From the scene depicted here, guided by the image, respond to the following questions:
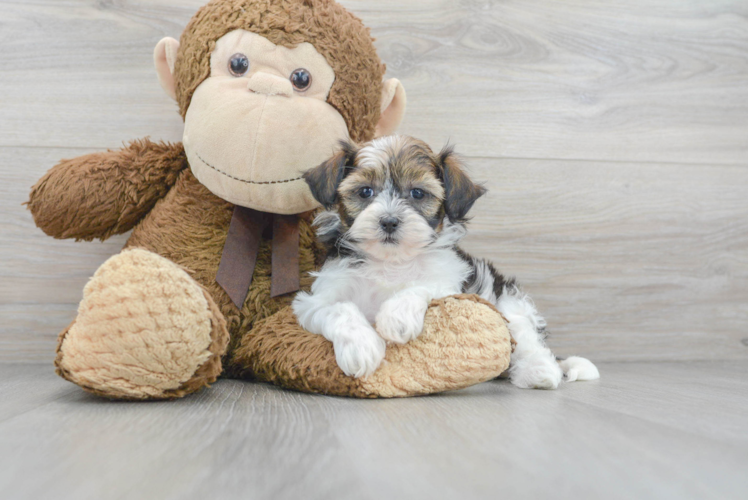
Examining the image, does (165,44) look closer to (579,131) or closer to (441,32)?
(441,32)

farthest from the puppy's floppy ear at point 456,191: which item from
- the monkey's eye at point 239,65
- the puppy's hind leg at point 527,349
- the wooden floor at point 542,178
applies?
the monkey's eye at point 239,65

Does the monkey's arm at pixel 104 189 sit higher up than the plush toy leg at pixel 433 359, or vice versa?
the monkey's arm at pixel 104 189

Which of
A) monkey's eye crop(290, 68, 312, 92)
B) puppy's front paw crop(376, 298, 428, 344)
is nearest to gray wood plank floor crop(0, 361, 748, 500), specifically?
puppy's front paw crop(376, 298, 428, 344)

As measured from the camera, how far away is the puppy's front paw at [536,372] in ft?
5.64

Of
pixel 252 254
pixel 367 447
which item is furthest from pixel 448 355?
pixel 252 254

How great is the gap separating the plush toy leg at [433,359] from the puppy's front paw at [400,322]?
29mm

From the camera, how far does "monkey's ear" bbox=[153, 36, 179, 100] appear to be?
181 cm

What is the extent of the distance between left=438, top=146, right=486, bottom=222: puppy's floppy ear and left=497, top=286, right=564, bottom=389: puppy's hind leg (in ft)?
1.36

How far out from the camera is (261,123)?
1.56 metres

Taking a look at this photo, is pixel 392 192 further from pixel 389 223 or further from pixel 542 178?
pixel 542 178

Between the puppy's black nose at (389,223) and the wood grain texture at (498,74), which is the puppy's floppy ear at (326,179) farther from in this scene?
the wood grain texture at (498,74)

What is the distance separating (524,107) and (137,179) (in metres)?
1.56

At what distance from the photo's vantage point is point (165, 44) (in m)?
1.81

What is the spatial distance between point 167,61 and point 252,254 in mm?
701
